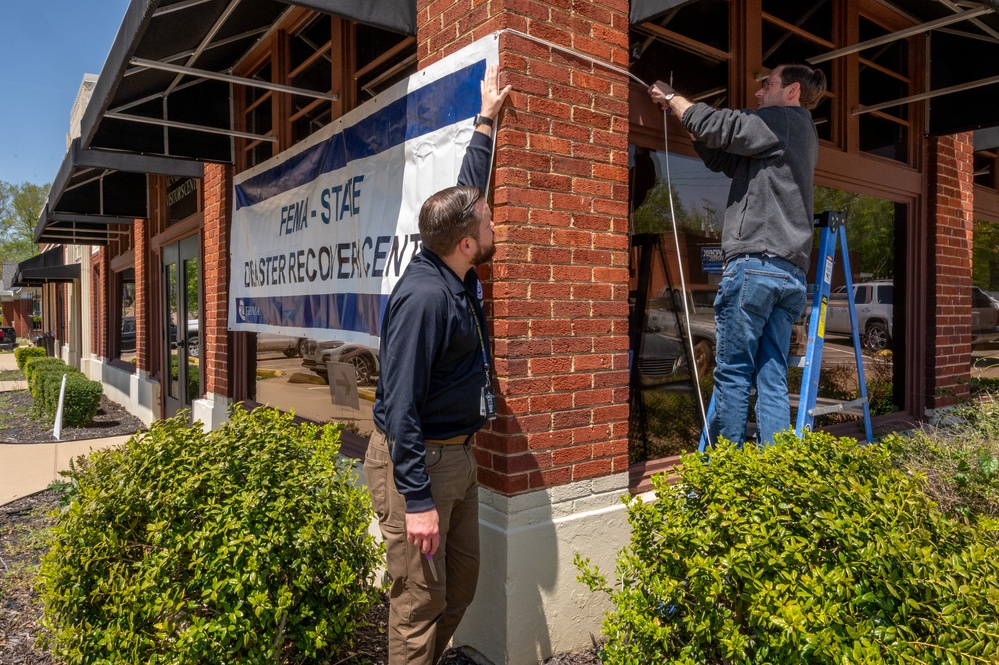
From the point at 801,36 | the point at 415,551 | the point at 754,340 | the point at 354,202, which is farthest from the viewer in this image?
the point at 801,36

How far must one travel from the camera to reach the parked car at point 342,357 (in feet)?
15.7

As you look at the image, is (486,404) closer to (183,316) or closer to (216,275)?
(216,275)

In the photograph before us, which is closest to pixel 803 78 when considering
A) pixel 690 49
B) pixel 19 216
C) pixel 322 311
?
pixel 690 49

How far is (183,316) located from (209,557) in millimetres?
7059

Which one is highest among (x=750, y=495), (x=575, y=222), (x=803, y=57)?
(x=803, y=57)

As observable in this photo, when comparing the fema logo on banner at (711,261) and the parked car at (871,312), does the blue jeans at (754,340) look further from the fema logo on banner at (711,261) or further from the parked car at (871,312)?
the parked car at (871,312)

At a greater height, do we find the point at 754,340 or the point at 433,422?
the point at 754,340

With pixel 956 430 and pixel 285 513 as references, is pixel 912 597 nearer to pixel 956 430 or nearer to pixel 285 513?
pixel 285 513

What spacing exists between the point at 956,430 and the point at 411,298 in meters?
4.55

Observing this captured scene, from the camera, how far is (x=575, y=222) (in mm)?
3391

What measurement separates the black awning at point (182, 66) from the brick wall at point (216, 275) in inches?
20.2

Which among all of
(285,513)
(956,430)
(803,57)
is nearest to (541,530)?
(285,513)

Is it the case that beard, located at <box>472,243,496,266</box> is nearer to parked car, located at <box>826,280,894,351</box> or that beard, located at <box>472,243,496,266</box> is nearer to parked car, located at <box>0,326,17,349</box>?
parked car, located at <box>826,280,894,351</box>

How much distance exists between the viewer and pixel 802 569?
2119mm
